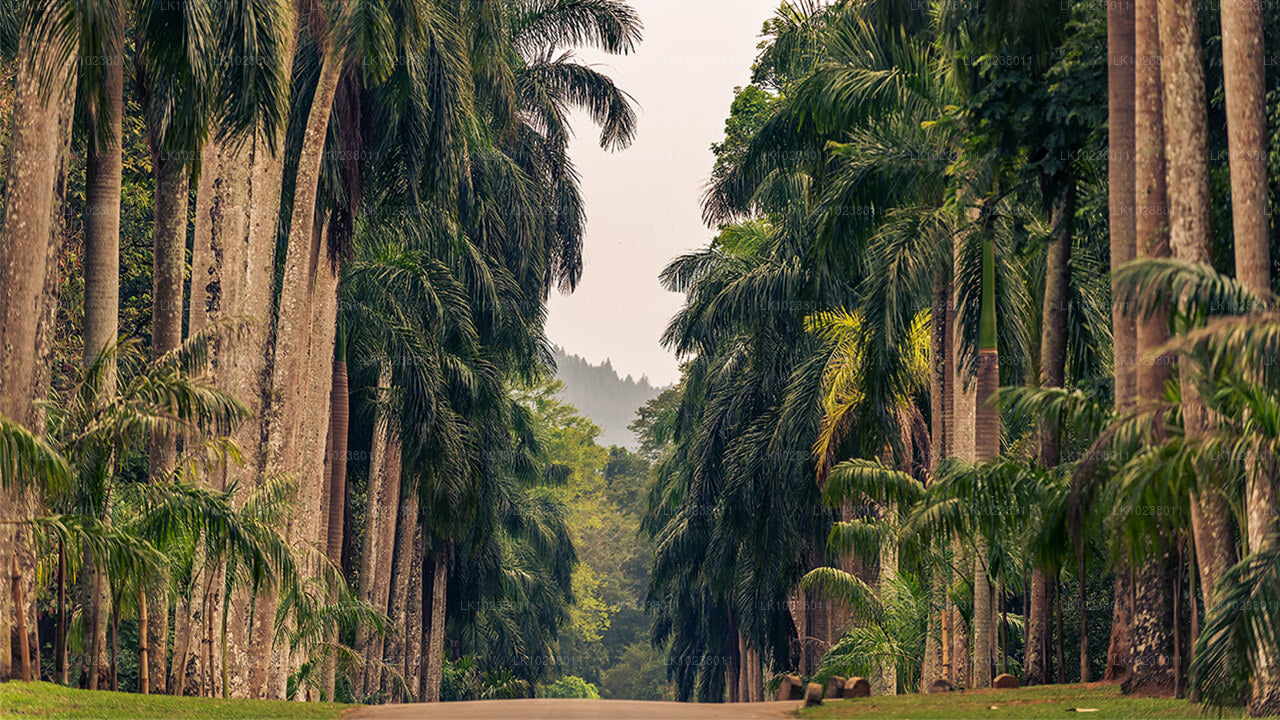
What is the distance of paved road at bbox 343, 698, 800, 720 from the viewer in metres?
14.5

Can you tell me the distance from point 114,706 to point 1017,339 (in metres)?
11.9

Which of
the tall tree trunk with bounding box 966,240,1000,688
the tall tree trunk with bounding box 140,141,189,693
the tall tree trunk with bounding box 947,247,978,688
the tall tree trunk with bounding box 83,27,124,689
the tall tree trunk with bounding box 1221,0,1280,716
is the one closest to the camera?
the tall tree trunk with bounding box 1221,0,1280,716

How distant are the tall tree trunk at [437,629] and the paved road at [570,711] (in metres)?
17.4

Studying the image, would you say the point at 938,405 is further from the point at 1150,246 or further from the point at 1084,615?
the point at 1150,246

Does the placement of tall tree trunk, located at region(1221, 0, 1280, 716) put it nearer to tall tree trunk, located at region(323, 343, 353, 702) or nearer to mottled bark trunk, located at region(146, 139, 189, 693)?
mottled bark trunk, located at region(146, 139, 189, 693)

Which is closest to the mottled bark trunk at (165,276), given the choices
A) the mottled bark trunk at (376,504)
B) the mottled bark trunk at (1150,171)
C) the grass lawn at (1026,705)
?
the grass lawn at (1026,705)

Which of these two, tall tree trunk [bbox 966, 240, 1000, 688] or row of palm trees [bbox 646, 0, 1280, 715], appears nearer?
row of palm trees [bbox 646, 0, 1280, 715]

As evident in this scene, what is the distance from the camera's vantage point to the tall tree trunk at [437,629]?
117 feet

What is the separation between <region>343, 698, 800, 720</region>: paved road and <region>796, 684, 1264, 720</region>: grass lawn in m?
1.01

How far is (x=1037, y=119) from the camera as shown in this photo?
50.1 ft

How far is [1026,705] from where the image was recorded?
1284 centimetres

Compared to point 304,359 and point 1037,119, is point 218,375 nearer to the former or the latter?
point 304,359

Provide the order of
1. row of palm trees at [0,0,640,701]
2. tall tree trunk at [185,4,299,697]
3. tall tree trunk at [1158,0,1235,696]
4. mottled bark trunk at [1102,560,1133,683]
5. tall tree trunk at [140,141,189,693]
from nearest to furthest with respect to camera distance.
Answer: tall tree trunk at [1158,0,1235,696]
row of palm trees at [0,0,640,701]
mottled bark trunk at [1102,560,1133,683]
tall tree trunk at [140,141,189,693]
tall tree trunk at [185,4,299,697]

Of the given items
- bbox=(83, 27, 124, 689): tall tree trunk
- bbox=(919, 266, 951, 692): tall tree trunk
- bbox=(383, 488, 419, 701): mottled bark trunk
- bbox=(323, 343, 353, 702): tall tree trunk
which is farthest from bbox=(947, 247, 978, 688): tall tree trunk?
bbox=(383, 488, 419, 701): mottled bark trunk
